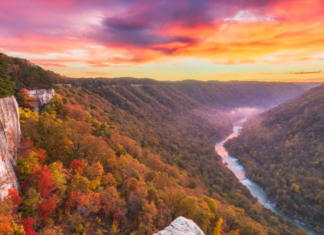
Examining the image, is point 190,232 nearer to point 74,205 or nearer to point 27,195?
point 74,205

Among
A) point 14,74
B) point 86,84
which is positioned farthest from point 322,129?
point 86,84

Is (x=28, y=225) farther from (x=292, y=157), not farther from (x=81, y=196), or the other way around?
(x=292, y=157)

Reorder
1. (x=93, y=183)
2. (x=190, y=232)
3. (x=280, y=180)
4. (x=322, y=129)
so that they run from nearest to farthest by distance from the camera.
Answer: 1. (x=190, y=232)
2. (x=93, y=183)
3. (x=280, y=180)
4. (x=322, y=129)

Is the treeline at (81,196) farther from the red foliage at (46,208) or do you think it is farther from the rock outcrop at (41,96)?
the rock outcrop at (41,96)

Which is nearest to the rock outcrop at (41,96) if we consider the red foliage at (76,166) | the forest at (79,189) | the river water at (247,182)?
the forest at (79,189)

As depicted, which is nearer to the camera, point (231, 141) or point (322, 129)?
point (322, 129)

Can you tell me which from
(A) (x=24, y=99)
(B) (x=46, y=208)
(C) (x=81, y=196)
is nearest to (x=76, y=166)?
(C) (x=81, y=196)

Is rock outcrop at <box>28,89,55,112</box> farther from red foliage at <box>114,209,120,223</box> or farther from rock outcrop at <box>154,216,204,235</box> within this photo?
rock outcrop at <box>154,216,204,235</box>

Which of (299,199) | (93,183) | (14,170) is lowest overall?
(299,199)

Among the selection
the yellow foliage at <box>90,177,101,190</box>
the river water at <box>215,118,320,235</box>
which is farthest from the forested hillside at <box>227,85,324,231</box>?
the yellow foliage at <box>90,177,101,190</box>
